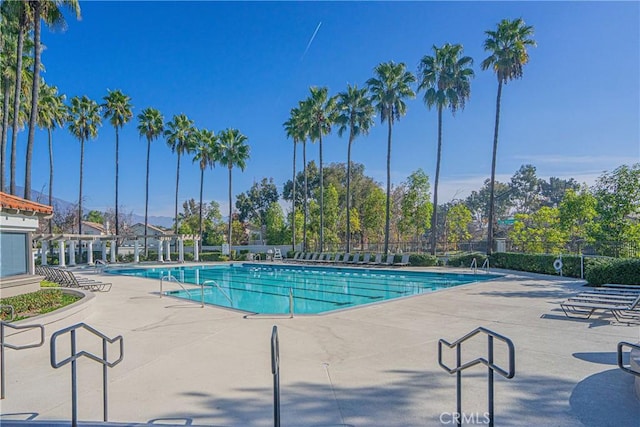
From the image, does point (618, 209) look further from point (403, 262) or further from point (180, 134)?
point (180, 134)

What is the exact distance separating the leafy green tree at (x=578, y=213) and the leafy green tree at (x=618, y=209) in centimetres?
98

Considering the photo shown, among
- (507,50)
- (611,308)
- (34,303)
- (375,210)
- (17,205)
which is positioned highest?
(507,50)

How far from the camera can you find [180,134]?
107 feet

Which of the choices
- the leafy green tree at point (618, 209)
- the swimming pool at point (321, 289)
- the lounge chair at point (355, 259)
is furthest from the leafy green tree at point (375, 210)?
the leafy green tree at point (618, 209)

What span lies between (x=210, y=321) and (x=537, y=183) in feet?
218

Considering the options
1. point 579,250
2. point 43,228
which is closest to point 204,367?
point 579,250

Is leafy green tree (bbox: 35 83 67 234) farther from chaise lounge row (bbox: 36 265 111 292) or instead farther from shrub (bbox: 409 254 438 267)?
shrub (bbox: 409 254 438 267)

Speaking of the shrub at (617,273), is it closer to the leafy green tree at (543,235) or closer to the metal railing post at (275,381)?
the leafy green tree at (543,235)

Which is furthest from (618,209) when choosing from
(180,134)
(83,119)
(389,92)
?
(83,119)

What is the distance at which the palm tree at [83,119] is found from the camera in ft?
99.6

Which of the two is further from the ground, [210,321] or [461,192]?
[461,192]

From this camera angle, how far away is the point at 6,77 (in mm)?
16688

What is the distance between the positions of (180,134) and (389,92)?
1844 cm

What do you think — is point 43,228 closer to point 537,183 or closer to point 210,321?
point 210,321
